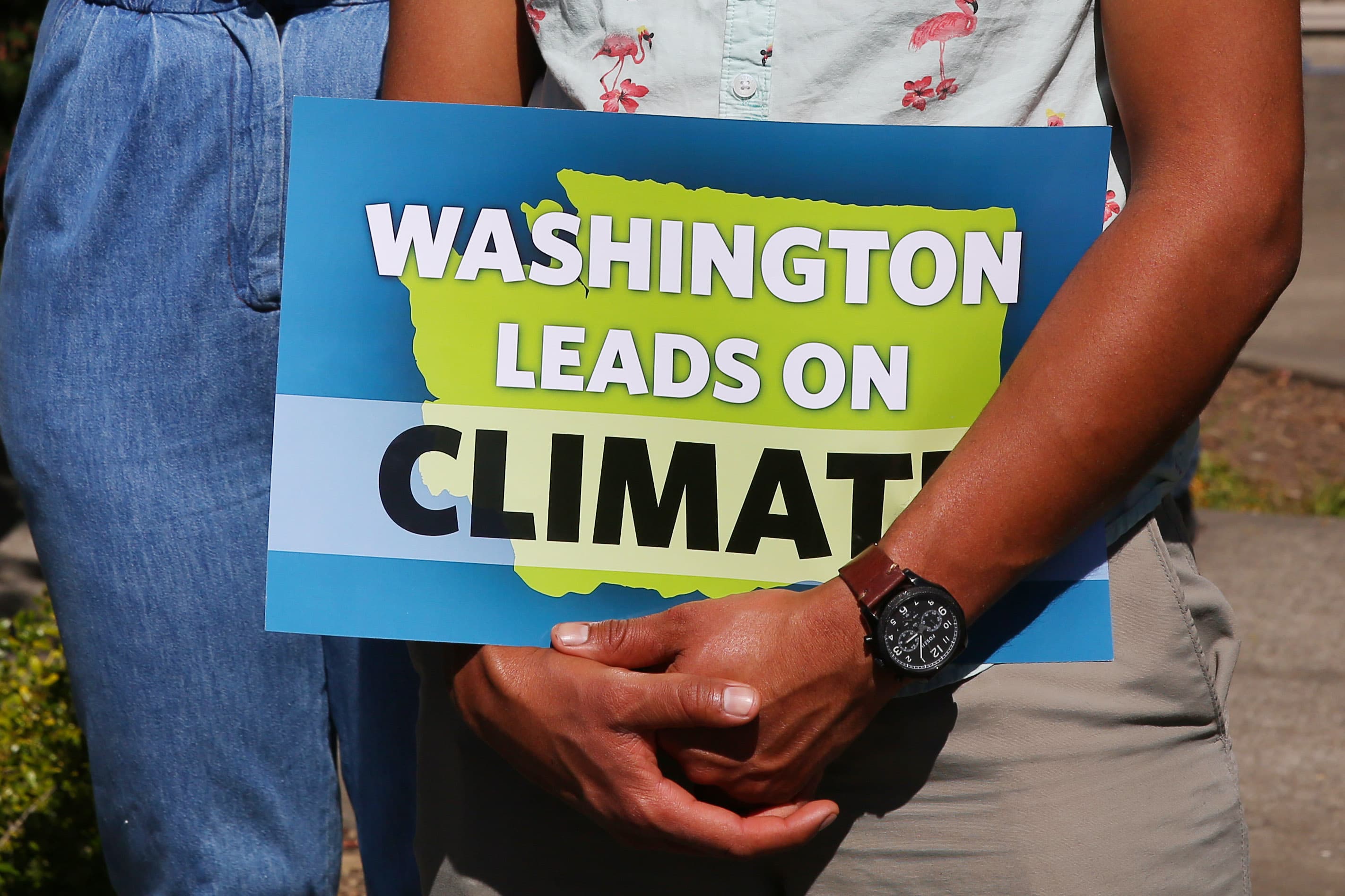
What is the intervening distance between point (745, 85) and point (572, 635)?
0.48 m

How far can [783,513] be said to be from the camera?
1058 mm

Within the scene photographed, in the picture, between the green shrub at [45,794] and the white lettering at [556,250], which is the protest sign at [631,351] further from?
the green shrub at [45,794]

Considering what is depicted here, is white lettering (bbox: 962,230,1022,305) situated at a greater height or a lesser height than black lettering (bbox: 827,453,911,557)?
greater

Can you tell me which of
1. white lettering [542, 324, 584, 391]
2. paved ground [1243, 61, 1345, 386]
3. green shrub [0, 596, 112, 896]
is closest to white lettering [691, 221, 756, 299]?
white lettering [542, 324, 584, 391]

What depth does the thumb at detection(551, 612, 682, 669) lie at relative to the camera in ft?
3.48

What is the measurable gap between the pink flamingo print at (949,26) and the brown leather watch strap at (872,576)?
0.42m

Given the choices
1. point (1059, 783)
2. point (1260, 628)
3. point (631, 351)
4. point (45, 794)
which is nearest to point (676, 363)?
point (631, 351)

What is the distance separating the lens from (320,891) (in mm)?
1771

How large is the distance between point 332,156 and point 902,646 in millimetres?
604

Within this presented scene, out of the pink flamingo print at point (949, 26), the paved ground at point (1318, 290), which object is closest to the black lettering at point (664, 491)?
the pink flamingo print at point (949, 26)

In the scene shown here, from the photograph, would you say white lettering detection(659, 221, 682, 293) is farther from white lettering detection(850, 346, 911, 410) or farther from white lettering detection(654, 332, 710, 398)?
white lettering detection(850, 346, 911, 410)

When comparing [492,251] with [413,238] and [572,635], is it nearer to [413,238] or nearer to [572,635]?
[413,238]

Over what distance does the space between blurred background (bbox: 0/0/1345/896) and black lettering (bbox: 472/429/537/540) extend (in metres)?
2.08

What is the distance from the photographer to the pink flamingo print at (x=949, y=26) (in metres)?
1.06
